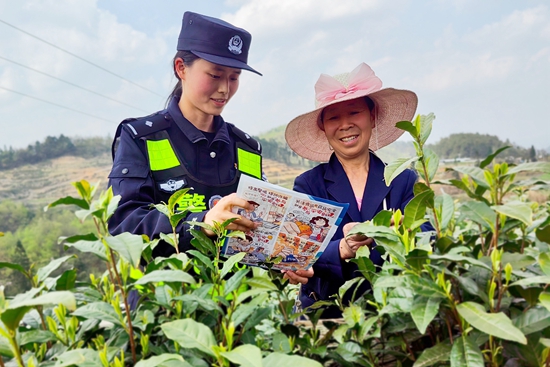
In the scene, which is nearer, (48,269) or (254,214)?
(48,269)

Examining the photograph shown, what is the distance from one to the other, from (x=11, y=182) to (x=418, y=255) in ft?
114

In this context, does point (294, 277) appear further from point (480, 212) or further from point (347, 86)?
point (480, 212)

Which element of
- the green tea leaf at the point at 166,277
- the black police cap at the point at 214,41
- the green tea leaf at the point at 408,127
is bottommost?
the green tea leaf at the point at 166,277

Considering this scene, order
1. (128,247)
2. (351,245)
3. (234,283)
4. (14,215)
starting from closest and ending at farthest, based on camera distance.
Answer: (128,247) < (234,283) < (351,245) < (14,215)

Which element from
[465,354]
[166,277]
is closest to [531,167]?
[465,354]

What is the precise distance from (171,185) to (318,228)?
631 millimetres

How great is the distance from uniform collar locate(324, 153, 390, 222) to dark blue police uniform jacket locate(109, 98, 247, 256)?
1.36ft

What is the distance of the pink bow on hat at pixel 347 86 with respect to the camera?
168cm

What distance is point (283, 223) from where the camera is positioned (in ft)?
3.98

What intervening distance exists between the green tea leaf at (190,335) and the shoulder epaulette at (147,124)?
3.76 ft

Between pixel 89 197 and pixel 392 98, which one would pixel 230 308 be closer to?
pixel 89 197

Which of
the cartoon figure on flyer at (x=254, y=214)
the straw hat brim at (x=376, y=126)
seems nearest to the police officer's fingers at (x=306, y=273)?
the cartoon figure on flyer at (x=254, y=214)

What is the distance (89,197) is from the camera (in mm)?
693

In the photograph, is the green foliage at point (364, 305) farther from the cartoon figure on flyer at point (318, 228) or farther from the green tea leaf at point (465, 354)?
the cartoon figure on flyer at point (318, 228)
